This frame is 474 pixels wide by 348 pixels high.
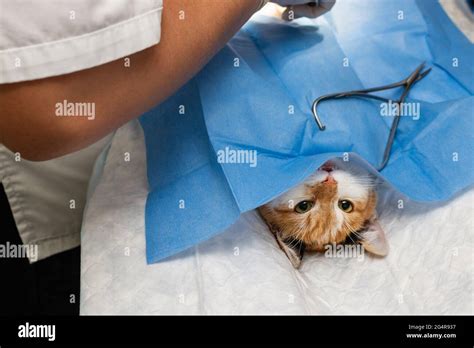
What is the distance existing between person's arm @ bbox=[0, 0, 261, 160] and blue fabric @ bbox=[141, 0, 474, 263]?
5.0 inches

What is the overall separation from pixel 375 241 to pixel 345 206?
70 millimetres

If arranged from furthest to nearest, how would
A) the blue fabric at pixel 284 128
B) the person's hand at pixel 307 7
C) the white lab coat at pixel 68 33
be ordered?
the person's hand at pixel 307 7
the blue fabric at pixel 284 128
the white lab coat at pixel 68 33

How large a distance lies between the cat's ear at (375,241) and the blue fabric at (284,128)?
0.08 meters

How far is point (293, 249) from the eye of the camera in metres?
0.97

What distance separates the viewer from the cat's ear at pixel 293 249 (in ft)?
3.19

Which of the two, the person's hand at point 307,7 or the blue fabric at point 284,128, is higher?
the person's hand at point 307,7

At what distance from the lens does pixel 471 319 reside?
0.78 metres

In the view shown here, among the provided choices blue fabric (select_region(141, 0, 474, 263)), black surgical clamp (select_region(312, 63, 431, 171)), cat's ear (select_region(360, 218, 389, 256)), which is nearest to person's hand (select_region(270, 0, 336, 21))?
blue fabric (select_region(141, 0, 474, 263))

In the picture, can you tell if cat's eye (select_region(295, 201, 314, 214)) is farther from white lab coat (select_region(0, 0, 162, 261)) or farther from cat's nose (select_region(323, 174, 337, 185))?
white lab coat (select_region(0, 0, 162, 261))

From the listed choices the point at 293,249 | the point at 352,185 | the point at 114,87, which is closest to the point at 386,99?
the point at 352,185

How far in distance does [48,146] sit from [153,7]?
0.22 meters

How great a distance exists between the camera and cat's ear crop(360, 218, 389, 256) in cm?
96

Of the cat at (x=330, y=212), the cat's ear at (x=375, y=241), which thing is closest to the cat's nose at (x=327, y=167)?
the cat at (x=330, y=212)

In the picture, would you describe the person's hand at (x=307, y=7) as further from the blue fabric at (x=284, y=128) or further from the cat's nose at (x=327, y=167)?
the cat's nose at (x=327, y=167)
